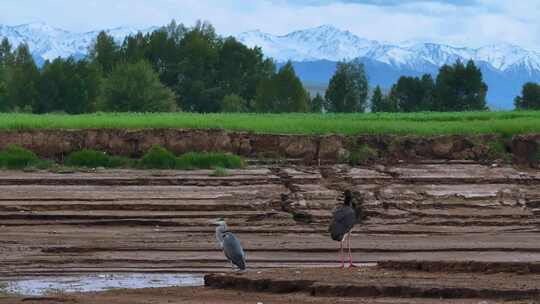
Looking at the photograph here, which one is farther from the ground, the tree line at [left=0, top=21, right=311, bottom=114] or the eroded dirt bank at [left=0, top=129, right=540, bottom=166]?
the tree line at [left=0, top=21, right=311, bottom=114]

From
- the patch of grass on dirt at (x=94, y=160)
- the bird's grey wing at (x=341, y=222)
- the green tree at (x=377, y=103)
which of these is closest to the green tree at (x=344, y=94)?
the green tree at (x=377, y=103)

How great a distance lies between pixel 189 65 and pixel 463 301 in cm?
6912

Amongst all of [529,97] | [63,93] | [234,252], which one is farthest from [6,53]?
[234,252]

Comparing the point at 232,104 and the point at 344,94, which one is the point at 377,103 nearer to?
the point at 344,94

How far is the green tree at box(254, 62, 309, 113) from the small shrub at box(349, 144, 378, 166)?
123 feet

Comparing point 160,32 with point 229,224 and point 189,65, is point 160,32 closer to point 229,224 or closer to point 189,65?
point 189,65

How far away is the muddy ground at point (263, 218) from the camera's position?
Answer: 20547 mm

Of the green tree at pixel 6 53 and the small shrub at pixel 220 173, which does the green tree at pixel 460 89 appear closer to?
the small shrub at pixel 220 173

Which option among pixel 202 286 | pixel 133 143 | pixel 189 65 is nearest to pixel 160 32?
pixel 189 65

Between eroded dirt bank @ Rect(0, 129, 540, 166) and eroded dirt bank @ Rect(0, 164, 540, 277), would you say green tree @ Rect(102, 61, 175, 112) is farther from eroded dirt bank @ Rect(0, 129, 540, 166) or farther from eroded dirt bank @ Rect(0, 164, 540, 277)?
eroded dirt bank @ Rect(0, 164, 540, 277)

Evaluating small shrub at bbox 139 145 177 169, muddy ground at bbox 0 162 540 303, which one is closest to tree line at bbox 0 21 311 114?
small shrub at bbox 139 145 177 169

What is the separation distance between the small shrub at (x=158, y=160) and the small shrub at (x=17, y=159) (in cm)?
317

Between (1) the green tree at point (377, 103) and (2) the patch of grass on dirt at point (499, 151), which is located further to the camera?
(1) the green tree at point (377, 103)

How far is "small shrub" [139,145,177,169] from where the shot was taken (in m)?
34.2
